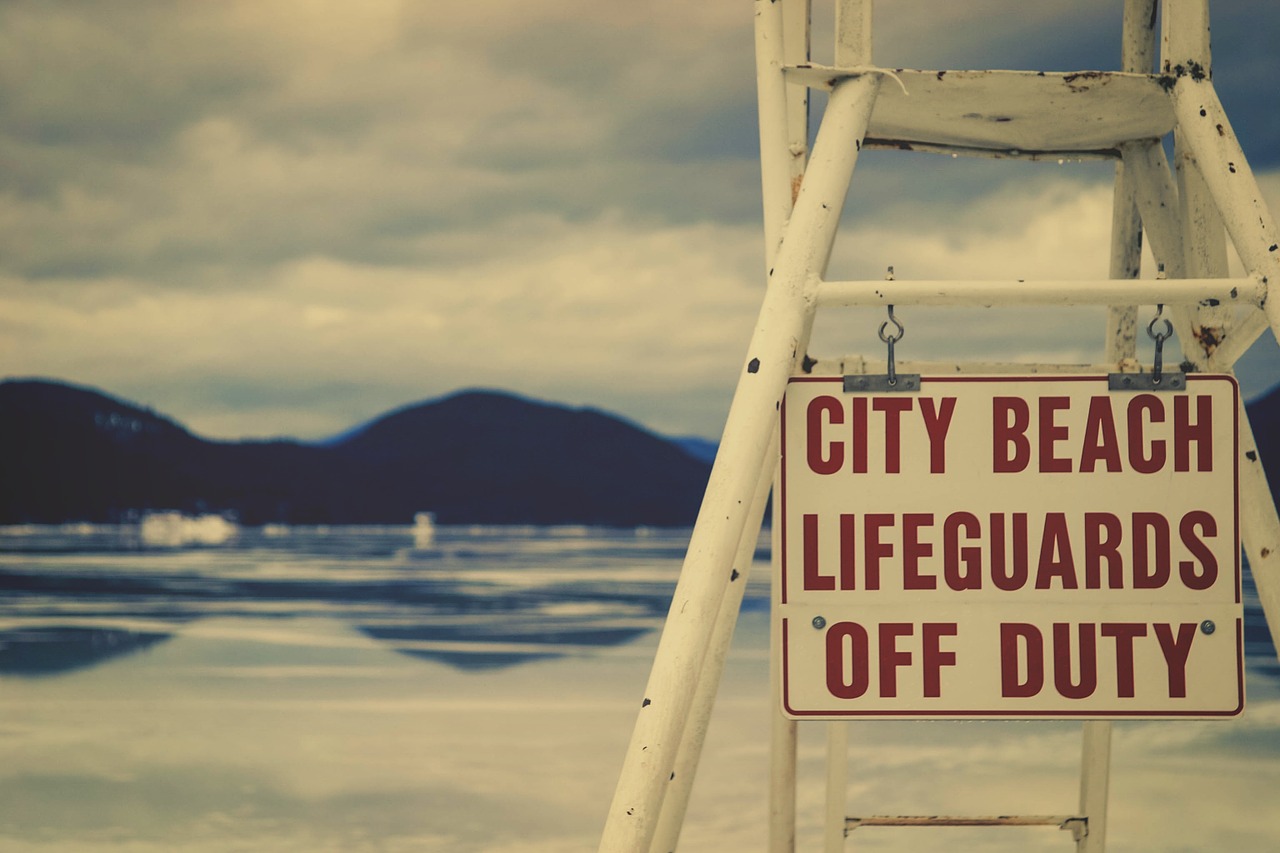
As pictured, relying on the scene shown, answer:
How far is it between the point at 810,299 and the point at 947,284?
0.33 metres

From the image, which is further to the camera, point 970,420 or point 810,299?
point 970,420

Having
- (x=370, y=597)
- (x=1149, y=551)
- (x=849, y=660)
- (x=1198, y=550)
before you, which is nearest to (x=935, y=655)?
(x=849, y=660)

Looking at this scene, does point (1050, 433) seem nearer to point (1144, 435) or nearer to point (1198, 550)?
point (1144, 435)

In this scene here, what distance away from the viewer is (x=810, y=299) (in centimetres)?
296

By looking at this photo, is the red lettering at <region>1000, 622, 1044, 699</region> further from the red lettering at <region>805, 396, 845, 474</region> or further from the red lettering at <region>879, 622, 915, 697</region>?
the red lettering at <region>805, 396, 845, 474</region>

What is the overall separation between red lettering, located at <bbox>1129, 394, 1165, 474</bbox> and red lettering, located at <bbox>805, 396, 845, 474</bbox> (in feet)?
2.33

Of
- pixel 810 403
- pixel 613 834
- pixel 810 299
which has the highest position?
pixel 810 299

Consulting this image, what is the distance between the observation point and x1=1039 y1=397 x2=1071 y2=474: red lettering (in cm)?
321

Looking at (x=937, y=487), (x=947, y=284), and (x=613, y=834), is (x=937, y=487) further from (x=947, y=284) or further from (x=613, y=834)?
(x=613, y=834)

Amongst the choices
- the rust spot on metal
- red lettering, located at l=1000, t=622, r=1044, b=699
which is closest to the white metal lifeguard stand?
the rust spot on metal

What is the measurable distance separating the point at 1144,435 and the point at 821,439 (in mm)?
792

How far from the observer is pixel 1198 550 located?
3199 mm

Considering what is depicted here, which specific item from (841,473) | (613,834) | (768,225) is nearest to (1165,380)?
(841,473)

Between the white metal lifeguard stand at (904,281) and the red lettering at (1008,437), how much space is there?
20cm
